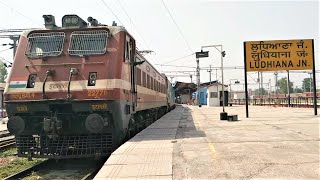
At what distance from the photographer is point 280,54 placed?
21.8 meters

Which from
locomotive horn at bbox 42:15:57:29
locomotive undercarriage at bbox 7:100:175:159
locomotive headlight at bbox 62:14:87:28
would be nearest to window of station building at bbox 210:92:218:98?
locomotive headlight at bbox 62:14:87:28

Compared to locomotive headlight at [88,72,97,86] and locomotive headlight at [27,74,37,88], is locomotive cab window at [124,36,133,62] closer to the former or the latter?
locomotive headlight at [88,72,97,86]

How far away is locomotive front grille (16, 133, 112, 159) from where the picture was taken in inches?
A: 379

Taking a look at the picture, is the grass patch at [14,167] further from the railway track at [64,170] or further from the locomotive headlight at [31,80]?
the locomotive headlight at [31,80]

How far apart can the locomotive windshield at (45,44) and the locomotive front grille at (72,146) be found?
2319 millimetres

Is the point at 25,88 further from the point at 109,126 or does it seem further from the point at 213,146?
the point at 213,146

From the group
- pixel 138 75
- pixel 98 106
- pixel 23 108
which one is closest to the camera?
pixel 98 106

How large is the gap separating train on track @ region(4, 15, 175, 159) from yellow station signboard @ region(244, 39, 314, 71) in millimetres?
12816

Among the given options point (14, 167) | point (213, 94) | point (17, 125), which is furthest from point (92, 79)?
point (213, 94)

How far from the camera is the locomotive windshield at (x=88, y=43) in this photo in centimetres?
1037

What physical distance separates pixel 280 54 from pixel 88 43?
14.4 metres

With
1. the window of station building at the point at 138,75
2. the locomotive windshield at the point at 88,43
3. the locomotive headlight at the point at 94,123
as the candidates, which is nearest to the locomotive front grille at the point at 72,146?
the locomotive headlight at the point at 94,123

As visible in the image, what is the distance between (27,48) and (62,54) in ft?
3.49

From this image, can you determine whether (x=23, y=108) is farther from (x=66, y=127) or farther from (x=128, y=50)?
(x=128, y=50)
